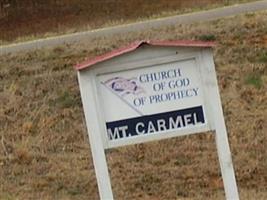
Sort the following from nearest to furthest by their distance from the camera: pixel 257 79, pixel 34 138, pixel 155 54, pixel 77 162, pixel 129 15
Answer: pixel 155 54 < pixel 77 162 < pixel 34 138 < pixel 257 79 < pixel 129 15

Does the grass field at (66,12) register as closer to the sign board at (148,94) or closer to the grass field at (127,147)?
the grass field at (127,147)

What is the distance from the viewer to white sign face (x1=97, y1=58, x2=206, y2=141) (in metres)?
7.39

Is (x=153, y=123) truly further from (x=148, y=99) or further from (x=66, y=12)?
(x=66, y=12)

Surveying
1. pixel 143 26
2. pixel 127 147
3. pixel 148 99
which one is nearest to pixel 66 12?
pixel 143 26

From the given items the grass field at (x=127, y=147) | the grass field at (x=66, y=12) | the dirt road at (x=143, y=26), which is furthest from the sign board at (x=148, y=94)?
the grass field at (x=66, y=12)

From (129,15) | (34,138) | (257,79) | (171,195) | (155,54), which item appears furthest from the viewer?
(129,15)

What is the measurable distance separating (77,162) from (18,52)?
4.04 m

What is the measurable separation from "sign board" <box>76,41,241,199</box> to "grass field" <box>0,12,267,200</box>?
2.68 metres

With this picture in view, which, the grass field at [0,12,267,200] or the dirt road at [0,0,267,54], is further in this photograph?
the dirt road at [0,0,267,54]

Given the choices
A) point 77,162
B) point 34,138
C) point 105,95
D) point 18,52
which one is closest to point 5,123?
point 34,138

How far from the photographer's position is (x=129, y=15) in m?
25.0

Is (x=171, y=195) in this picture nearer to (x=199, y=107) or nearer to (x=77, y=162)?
(x=77, y=162)

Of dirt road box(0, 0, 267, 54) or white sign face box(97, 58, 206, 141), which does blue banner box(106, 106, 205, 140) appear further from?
dirt road box(0, 0, 267, 54)

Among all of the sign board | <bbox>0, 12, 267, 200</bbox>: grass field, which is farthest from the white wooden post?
<bbox>0, 12, 267, 200</bbox>: grass field
